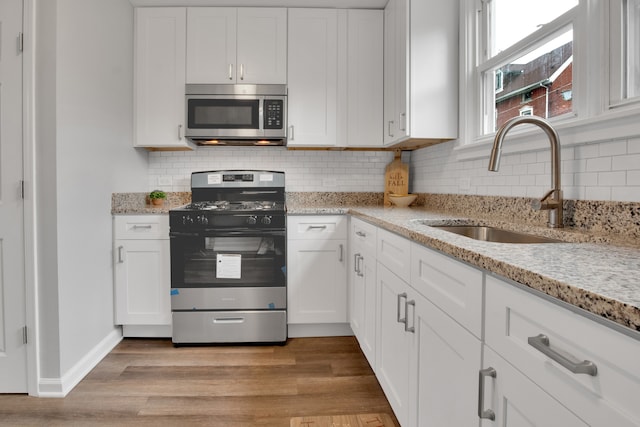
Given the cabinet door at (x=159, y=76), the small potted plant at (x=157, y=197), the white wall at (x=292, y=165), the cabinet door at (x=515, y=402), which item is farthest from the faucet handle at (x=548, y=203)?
the small potted plant at (x=157, y=197)

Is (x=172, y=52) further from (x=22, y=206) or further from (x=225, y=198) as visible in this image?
(x=22, y=206)

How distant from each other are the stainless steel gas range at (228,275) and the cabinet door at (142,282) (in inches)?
4.9

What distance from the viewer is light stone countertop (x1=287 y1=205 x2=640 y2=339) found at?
521 mm

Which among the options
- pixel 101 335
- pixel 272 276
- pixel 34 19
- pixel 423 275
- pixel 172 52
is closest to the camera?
pixel 423 275

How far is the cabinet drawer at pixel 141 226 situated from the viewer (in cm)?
260

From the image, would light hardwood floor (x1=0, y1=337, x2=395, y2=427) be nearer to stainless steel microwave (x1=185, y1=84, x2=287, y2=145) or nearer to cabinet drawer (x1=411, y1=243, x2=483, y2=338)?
cabinet drawer (x1=411, y1=243, x2=483, y2=338)

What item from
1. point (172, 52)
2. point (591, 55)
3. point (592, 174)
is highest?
point (172, 52)

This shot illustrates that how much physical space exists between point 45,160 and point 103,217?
622 millimetres

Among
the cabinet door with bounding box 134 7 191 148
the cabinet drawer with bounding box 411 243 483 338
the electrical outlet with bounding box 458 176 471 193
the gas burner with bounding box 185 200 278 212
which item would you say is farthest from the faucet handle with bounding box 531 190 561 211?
the cabinet door with bounding box 134 7 191 148

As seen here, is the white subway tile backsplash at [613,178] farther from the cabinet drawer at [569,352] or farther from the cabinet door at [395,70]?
the cabinet door at [395,70]

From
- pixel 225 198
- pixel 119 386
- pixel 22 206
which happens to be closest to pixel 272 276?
pixel 225 198

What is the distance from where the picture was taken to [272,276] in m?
2.60

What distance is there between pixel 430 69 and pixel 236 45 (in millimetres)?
1491

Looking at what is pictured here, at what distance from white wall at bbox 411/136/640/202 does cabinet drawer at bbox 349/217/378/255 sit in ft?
2.21
